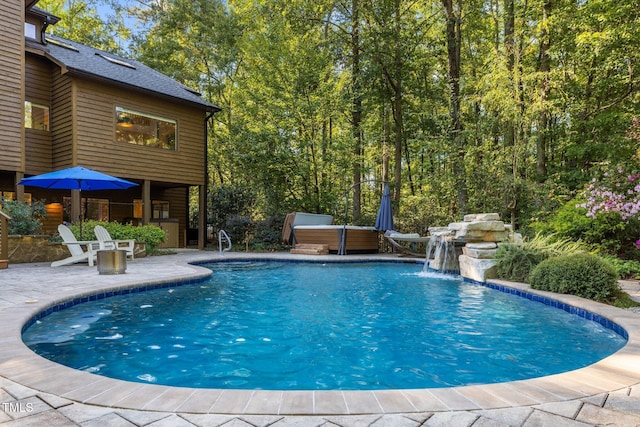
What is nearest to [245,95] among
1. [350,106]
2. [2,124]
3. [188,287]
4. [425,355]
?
[350,106]

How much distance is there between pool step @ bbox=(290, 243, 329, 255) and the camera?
11.2m

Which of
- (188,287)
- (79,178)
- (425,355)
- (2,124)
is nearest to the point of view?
(425,355)

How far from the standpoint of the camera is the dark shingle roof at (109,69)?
1038 cm

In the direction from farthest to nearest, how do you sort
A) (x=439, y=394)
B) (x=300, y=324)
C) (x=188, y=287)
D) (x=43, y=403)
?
(x=188, y=287) → (x=300, y=324) → (x=439, y=394) → (x=43, y=403)

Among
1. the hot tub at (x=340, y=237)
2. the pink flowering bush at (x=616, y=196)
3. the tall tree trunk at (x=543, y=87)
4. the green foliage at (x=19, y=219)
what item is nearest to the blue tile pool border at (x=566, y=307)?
the pink flowering bush at (x=616, y=196)

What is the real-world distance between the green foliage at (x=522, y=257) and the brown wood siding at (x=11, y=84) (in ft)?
36.6

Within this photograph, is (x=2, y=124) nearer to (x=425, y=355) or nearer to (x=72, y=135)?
(x=72, y=135)

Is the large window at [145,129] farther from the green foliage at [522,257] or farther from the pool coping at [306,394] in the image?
the green foliage at [522,257]

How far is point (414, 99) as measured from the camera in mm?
14789

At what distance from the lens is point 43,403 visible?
191 centimetres

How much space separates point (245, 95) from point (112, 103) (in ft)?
19.2

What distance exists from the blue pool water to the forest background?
4198 millimetres

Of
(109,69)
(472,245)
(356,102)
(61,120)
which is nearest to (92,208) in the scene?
(61,120)

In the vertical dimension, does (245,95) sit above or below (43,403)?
above
